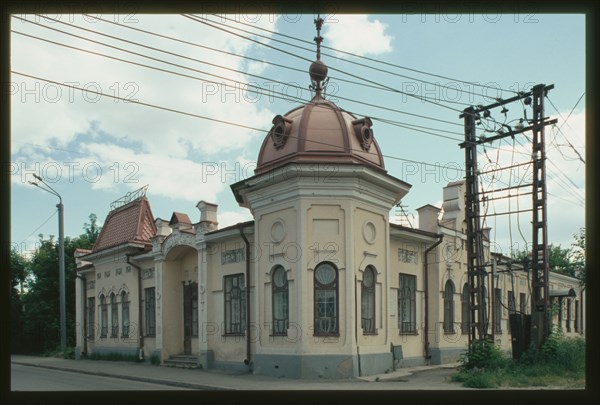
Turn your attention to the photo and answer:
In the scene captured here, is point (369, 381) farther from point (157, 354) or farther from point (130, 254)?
point (130, 254)

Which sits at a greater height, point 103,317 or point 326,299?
point 326,299

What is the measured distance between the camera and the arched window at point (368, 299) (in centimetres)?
1514

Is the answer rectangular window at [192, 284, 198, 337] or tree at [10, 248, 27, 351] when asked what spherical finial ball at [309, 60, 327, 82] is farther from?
tree at [10, 248, 27, 351]

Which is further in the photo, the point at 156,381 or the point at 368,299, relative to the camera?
the point at 368,299

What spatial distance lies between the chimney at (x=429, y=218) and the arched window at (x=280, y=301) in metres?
6.40

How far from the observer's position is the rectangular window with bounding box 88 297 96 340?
24978 millimetres

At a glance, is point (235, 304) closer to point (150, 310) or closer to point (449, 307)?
point (150, 310)

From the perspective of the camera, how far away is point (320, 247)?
579 inches

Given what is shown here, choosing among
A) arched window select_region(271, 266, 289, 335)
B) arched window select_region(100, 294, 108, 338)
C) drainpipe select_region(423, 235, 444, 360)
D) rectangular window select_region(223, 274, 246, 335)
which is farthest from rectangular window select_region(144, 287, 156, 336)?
drainpipe select_region(423, 235, 444, 360)

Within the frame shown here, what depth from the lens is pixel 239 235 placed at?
54.9ft

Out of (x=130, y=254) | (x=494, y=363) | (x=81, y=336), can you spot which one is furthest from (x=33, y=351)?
(x=494, y=363)

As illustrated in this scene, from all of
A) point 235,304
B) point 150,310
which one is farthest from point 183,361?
point 235,304

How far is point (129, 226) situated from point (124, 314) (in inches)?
132
